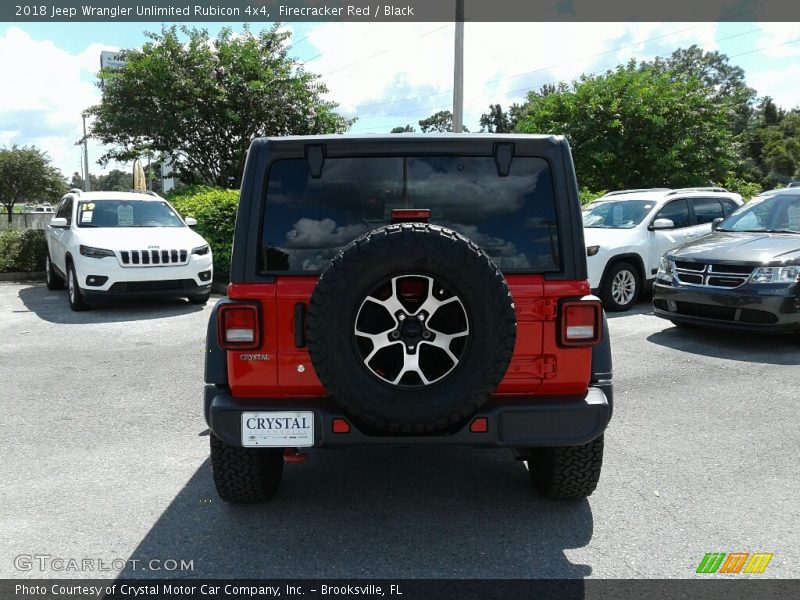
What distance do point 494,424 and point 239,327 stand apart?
47.5 inches

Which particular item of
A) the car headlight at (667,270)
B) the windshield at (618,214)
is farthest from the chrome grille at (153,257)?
the car headlight at (667,270)

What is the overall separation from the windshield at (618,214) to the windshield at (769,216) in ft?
5.48

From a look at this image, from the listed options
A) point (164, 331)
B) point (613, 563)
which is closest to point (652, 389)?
point (613, 563)

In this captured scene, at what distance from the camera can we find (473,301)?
9.19 feet

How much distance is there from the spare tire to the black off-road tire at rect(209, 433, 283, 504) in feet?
2.51

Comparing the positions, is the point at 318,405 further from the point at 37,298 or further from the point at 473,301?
the point at 37,298

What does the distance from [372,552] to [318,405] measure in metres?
0.71

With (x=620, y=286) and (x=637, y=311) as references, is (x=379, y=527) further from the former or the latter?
(x=637, y=311)

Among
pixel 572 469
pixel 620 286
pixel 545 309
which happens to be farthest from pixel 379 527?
pixel 620 286

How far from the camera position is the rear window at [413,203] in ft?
10.4

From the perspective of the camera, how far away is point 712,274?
24.2 feet

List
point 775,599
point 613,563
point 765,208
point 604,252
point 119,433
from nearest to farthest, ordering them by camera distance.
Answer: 1. point 775,599
2. point 613,563
3. point 119,433
4. point 765,208
5. point 604,252

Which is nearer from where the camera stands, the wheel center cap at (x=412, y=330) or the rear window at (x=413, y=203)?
the wheel center cap at (x=412, y=330)

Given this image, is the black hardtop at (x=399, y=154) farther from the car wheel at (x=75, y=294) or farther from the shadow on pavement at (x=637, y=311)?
the car wheel at (x=75, y=294)
